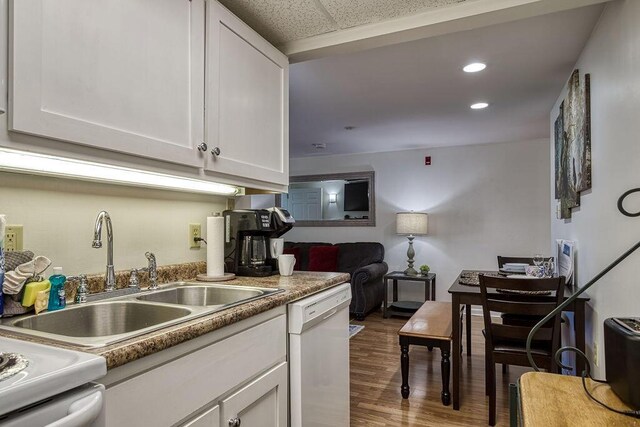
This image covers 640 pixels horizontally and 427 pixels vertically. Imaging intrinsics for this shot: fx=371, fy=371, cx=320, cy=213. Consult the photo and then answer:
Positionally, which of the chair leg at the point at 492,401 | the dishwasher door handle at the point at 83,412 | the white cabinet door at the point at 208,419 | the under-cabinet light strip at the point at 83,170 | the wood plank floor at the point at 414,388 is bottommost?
the wood plank floor at the point at 414,388

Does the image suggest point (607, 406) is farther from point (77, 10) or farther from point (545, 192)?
point (545, 192)

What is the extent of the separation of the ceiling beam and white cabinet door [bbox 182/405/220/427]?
1.86 metres

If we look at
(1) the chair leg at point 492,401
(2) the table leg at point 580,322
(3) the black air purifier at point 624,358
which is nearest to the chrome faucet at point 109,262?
(3) the black air purifier at point 624,358

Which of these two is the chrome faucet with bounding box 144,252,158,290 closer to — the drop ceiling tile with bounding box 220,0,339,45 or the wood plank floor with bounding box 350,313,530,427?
the drop ceiling tile with bounding box 220,0,339,45

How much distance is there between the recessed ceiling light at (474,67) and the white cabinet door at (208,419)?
2665 mm

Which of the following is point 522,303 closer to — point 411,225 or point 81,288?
point 81,288

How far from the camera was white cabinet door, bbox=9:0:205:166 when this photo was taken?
95cm

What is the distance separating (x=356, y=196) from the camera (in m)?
5.88

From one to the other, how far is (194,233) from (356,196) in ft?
13.6

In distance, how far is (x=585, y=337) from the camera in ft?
A: 7.58

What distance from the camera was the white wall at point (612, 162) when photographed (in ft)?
5.23

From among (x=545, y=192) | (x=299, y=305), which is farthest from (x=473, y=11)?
(x=545, y=192)

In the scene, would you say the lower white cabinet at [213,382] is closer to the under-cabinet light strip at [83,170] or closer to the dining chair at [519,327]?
the under-cabinet light strip at [83,170]

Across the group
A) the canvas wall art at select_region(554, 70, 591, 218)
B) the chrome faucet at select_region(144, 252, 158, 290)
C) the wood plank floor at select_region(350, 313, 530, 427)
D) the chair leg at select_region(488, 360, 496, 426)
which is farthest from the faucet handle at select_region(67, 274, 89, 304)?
the canvas wall art at select_region(554, 70, 591, 218)
